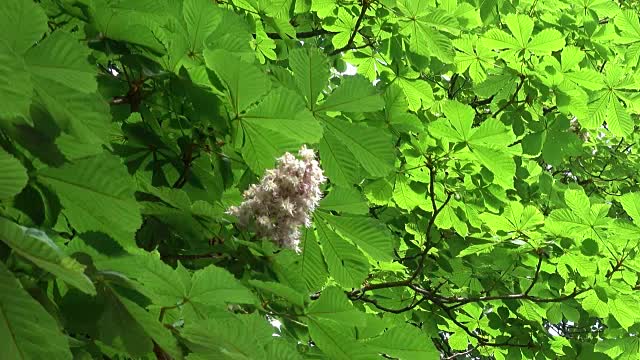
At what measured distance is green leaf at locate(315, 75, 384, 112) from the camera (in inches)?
55.2

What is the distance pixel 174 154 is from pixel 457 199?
5.57 ft

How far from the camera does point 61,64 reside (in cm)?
79

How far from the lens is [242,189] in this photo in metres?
1.60

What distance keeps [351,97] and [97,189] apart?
663 millimetres

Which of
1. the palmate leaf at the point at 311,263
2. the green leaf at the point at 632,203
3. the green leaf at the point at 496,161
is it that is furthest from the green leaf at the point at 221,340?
the green leaf at the point at 632,203

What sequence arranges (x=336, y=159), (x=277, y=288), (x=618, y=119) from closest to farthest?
(x=277, y=288)
(x=336, y=159)
(x=618, y=119)

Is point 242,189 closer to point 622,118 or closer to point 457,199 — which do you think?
point 457,199

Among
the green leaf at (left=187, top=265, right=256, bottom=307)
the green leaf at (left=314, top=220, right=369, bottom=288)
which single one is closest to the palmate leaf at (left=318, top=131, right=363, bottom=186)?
the green leaf at (left=314, top=220, right=369, bottom=288)

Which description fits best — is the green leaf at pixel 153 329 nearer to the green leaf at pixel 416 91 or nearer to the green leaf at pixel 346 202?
the green leaf at pixel 346 202

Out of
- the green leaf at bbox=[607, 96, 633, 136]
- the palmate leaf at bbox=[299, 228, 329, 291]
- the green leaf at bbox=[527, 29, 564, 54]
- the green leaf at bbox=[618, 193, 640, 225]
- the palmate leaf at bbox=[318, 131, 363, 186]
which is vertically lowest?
the palmate leaf at bbox=[299, 228, 329, 291]

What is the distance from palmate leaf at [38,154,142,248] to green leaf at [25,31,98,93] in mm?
110

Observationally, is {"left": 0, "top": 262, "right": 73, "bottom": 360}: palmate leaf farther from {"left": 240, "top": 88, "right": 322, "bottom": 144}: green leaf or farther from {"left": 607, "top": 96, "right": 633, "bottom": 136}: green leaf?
{"left": 607, "top": 96, "right": 633, "bottom": 136}: green leaf

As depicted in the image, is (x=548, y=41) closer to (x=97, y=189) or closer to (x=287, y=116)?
(x=287, y=116)

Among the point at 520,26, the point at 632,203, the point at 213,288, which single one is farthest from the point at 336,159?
the point at 520,26
